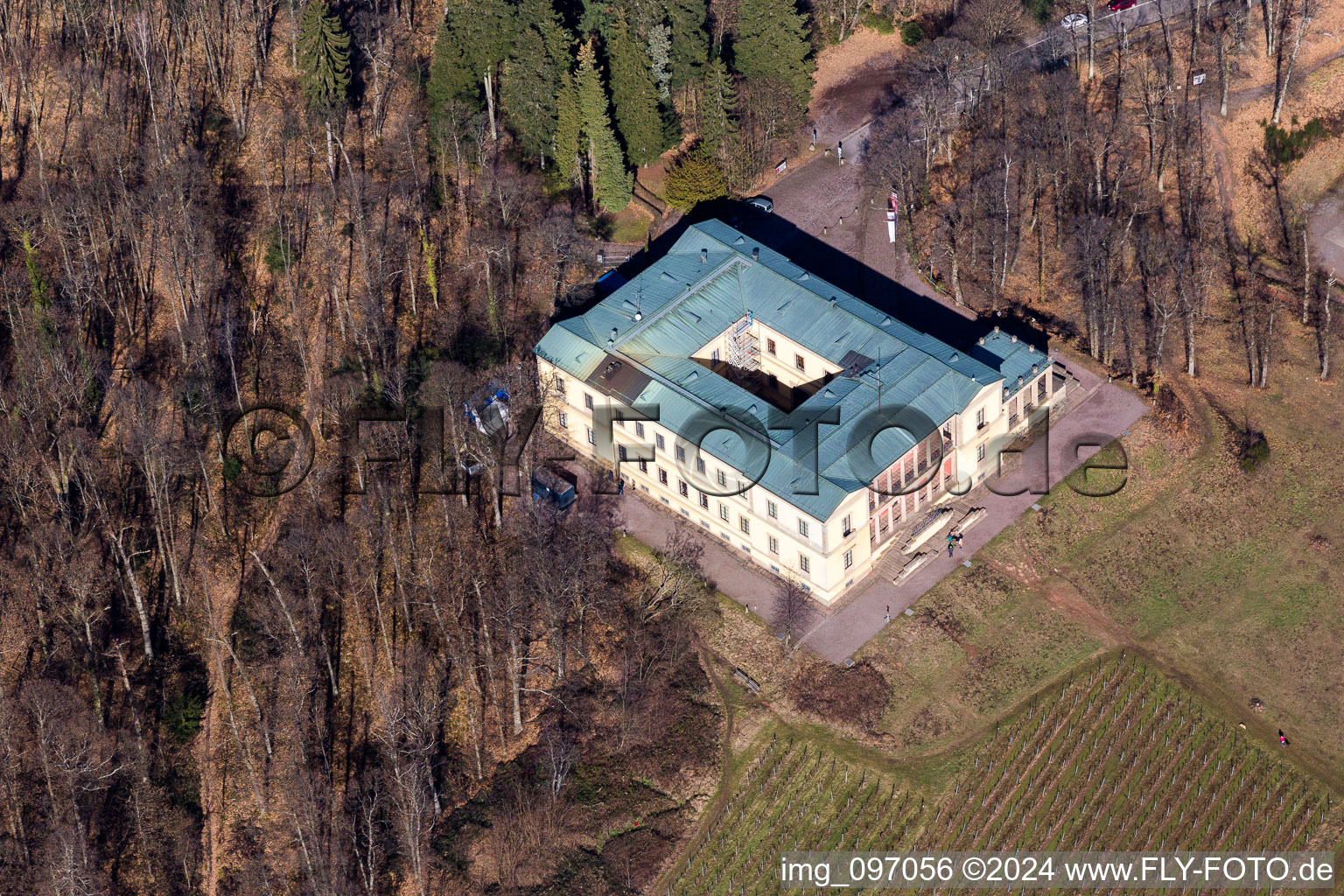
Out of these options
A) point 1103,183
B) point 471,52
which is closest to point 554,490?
point 471,52


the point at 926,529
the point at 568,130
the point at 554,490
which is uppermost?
the point at 568,130

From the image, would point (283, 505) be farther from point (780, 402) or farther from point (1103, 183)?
point (1103, 183)

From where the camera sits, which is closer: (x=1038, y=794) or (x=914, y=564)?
(x=1038, y=794)

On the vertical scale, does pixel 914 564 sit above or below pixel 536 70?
below

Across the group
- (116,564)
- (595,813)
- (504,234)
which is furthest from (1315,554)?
(116,564)

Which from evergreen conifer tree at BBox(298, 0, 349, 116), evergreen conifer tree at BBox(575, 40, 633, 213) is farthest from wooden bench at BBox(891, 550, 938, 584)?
evergreen conifer tree at BBox(298, 0, 349, 116)

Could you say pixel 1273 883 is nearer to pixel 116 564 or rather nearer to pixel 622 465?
pixel 622 465
